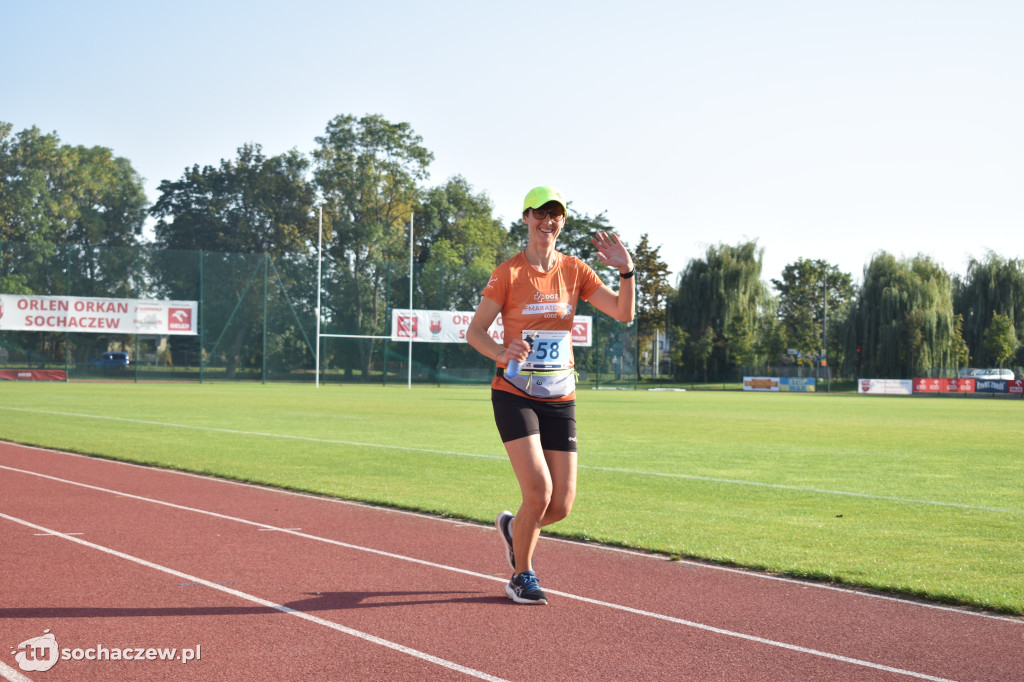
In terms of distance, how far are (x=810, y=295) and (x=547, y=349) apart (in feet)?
344

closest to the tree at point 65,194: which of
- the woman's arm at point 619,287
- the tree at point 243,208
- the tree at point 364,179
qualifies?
the tree at point 243,208

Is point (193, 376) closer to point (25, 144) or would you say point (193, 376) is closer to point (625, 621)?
point (25, 144)

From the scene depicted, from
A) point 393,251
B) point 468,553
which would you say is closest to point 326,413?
point 468,553

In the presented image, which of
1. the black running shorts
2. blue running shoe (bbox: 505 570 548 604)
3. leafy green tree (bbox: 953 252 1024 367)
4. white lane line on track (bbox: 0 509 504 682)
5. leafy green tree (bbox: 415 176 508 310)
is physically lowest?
white lane line on track (bbox: 0 509 504 682)

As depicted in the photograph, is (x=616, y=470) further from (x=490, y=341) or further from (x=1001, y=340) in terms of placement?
(x=1001, y=340)

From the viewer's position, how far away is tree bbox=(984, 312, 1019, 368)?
2655 inches

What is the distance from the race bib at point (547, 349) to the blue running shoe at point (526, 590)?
4.23 ft

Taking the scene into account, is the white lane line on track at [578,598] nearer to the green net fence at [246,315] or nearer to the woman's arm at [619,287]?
the woman's arm at [619,287]

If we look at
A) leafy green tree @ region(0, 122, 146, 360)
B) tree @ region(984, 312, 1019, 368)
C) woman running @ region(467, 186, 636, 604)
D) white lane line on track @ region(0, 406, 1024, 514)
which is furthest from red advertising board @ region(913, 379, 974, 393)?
woman running @ region(467, 186, 636, 604)

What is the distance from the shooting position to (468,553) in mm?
8148

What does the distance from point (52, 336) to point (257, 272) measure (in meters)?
10.9

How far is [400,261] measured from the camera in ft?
238

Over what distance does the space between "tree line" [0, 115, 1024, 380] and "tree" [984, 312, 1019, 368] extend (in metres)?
0.13

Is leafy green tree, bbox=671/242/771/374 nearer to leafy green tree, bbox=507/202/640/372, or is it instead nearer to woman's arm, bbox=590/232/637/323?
leafy green tree, bbox=507/202/640/372
